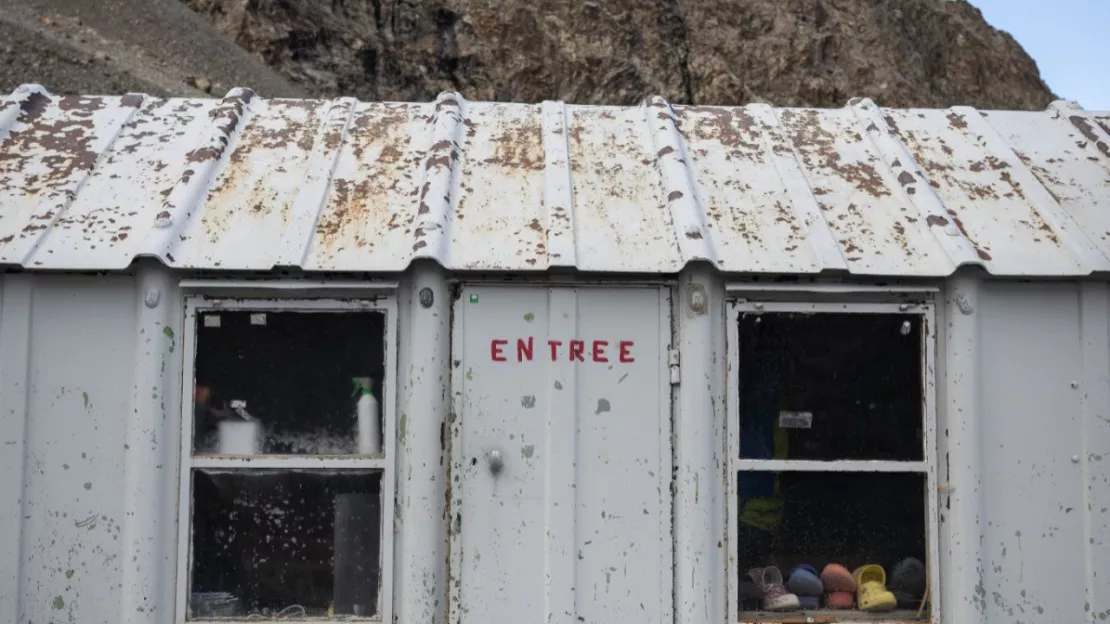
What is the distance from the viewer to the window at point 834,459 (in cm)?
403

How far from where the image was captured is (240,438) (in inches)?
157

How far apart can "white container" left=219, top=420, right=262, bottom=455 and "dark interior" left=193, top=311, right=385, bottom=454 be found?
35 mm

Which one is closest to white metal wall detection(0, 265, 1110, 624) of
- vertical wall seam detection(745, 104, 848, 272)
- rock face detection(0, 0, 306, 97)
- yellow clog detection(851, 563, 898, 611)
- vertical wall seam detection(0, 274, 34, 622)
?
vertical wall seam detection(0, 274, 34, 622)

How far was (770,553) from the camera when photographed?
4117mm

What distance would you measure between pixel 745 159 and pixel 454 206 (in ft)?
4.75

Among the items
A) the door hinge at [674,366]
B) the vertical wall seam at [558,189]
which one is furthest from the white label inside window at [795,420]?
the vertical wall seam at [558,189]

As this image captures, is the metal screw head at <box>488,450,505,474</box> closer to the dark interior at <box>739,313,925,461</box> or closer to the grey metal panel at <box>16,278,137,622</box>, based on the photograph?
the dark interior at <box>739,313,925,461</box>

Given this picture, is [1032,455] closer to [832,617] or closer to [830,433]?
[830,433]

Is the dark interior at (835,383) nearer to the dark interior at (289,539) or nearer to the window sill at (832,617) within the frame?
the window sill at (832,617)

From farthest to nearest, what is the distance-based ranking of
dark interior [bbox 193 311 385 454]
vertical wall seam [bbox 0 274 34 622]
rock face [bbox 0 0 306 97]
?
rock face [bbox 0 0 306 97]
dark interior [bbox 193 311 385 454]
vertical wall seam [bbox 0 274 34 622]

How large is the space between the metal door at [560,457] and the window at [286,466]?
36 centimetres

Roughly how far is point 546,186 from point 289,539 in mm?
1881

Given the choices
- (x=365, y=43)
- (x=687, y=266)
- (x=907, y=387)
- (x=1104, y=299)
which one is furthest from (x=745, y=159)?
(x=365, y=43)

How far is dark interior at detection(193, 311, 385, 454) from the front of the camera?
13.2 ft
